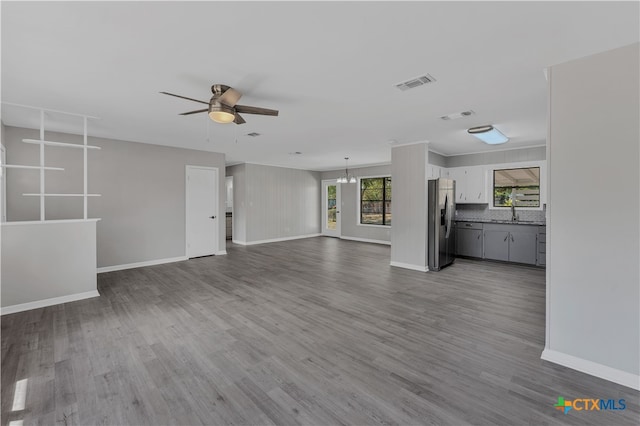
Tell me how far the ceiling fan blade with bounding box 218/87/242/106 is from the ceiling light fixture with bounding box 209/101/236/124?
0.04 meters

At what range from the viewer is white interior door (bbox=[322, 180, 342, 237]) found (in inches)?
409

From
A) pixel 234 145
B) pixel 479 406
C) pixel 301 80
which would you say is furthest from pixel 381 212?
pixel 479 406

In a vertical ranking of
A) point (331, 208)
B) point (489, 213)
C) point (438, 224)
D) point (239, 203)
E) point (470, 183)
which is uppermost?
point (470, 183)

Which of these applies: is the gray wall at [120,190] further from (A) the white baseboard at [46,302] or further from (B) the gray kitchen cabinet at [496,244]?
(B) the gray kitchen cabinet at [496,244]

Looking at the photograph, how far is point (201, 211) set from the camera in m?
6.78

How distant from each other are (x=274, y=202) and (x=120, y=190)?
451cm

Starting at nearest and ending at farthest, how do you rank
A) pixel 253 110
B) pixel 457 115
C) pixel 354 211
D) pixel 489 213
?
pixel 253 110 → pixel 457 115 → pixel 489 213 → pixel 354 211

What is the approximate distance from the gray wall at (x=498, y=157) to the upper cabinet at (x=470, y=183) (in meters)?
0.18

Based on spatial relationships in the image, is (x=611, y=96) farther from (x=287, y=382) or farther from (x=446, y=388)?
(x=287, y=382)

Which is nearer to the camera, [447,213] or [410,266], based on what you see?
[410,266]

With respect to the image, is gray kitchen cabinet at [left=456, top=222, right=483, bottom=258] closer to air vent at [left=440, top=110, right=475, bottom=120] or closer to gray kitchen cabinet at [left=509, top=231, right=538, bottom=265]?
gray kitchen cabinet at [left=509, top=231, right=538, bottom=265]

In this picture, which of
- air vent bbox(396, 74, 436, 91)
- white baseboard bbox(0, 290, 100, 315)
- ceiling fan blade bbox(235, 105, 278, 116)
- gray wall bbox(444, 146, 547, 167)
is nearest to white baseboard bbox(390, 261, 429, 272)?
gray wall bbox(444, 146, 547, 167)

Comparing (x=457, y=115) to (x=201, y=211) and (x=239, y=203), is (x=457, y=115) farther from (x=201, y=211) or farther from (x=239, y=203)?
(x=239, y=203)

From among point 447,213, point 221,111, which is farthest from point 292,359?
point 447,213
